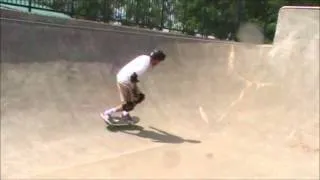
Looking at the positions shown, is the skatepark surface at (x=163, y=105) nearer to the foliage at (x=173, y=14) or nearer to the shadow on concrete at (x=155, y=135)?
the shadow on concrete at (x=155, y=135)

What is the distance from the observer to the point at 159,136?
8.40 metres

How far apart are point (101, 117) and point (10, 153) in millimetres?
1979

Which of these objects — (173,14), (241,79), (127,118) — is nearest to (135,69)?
(127,118)

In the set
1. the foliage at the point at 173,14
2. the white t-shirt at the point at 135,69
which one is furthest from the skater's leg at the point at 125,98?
the foliage at the point at 173,14

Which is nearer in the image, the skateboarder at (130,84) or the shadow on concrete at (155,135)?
the shadow on concrete at (155,135)

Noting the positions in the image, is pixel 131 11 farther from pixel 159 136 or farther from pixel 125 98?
pixel 159 136

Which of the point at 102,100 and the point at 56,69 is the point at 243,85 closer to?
the point at 102,100

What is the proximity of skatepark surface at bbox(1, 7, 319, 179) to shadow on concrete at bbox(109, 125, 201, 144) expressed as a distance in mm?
18

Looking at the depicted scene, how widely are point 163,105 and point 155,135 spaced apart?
4.09ft

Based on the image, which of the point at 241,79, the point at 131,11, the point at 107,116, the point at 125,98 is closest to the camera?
the point at 107,116

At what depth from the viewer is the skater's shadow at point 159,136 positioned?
8211 millimetres

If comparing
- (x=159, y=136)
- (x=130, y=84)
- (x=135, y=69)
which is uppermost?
(x=135, y=69)

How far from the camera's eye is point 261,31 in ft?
78.3

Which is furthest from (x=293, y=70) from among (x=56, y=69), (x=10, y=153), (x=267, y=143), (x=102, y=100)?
(x=10, y=153)
